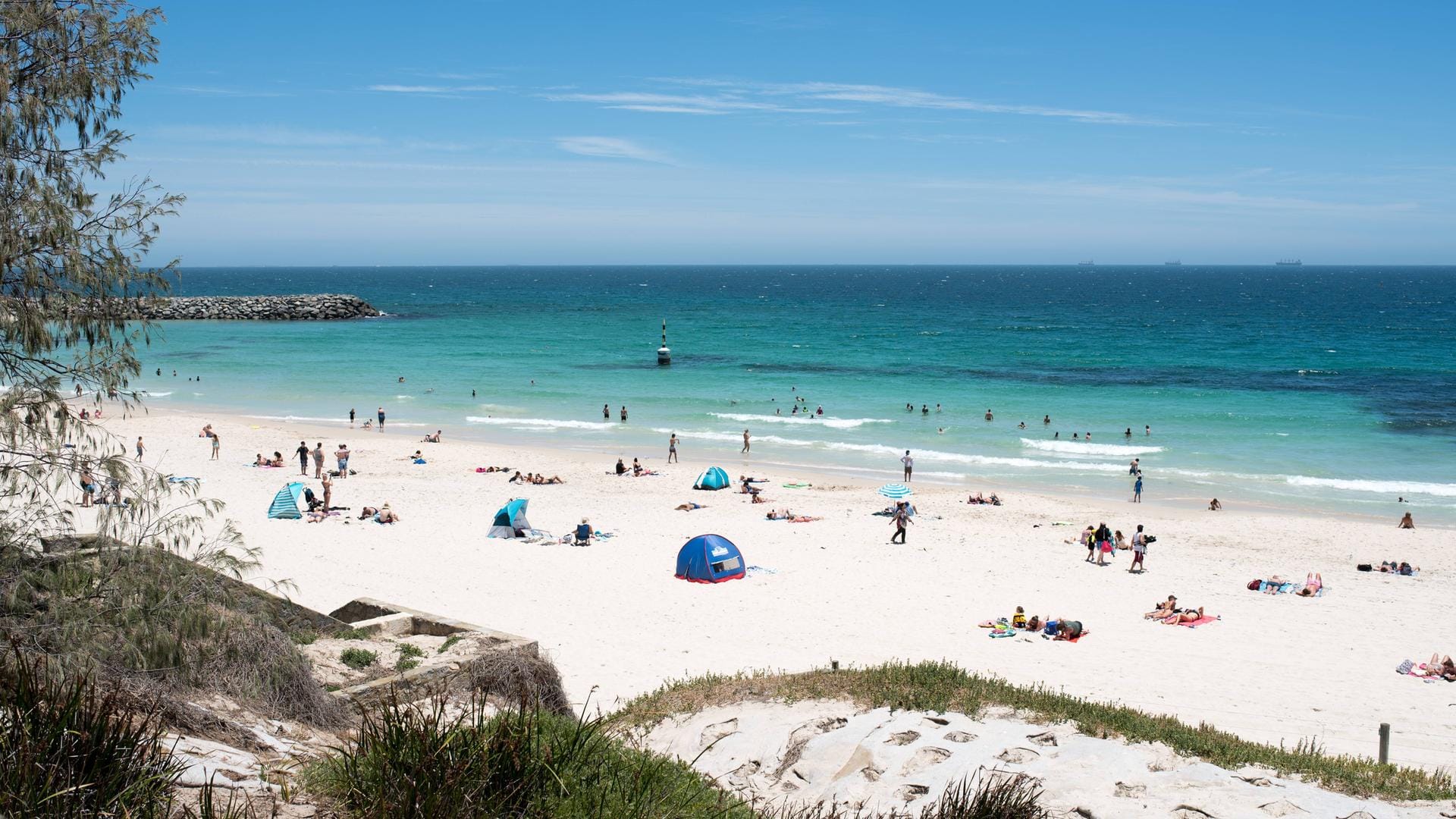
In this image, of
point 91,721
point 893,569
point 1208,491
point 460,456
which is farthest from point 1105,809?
point 460,456

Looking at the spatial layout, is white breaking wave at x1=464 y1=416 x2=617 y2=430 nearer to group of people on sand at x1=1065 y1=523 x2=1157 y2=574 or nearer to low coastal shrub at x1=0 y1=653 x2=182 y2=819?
group of people on sand at x1=1065 y1=523 x2=1157 y2=574

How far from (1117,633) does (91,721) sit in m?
16.4

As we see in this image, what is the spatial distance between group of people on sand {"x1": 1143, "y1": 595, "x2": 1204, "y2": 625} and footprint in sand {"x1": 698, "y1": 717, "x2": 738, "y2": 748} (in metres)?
11.7

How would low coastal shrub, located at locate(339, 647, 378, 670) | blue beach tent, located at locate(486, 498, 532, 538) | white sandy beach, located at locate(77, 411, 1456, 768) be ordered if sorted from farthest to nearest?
1. blue beach tent, located at locate(486, 498, 532, 538)
2. white sandy beach, located at locate(77, 411, 1456, 768)
3. low coastal shrub, located at locate(339, 647, 378, 670)

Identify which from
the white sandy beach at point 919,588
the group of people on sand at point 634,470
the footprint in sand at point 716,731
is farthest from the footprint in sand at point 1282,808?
the group of people on sand at point 634,470

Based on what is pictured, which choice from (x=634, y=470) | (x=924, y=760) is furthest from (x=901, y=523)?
(x=924, y=760)

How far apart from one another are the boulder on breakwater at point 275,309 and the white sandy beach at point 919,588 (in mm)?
72940

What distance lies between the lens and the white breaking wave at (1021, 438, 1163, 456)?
126 ft

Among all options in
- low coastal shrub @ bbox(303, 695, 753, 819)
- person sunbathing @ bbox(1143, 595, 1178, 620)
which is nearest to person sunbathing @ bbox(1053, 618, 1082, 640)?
person sunbathing @ bbox(1143, 595, 1178, 620)

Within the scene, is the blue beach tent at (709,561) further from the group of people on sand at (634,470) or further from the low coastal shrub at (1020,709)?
the group of people on sand at (634,470)

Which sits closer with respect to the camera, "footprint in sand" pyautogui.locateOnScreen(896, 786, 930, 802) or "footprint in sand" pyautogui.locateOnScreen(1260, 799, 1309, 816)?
"footprint in sand" pyautogui.locateOnScreen(1260, 799, 1309, 816)

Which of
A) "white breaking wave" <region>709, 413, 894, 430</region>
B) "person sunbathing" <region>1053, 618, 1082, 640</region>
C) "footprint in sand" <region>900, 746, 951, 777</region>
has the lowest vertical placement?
"person sunbathing" <region>1053, 618, 1082, 640</region>

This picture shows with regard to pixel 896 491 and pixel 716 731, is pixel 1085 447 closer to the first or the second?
pixel 896 491

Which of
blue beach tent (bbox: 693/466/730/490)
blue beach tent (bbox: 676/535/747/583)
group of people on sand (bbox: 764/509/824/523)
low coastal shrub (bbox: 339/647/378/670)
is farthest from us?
blue beach tent (bbox: 693/466/730/490)
